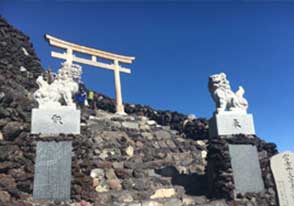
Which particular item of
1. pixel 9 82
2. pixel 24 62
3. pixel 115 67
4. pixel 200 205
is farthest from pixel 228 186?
pixel 24 62

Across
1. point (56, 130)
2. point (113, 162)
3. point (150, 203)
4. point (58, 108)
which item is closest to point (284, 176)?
point (150, 203)

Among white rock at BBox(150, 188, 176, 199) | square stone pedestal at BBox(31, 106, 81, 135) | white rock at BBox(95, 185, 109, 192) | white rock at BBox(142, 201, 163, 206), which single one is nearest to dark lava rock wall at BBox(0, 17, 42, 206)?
square stone pedestal at BBox(31, 106, 81, 135)

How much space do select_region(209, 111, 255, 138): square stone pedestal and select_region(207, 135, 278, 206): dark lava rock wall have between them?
0.16m

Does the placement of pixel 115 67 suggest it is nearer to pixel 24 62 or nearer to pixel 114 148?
pixel 24 62

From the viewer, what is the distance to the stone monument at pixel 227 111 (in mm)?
7486

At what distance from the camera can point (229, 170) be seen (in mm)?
6883

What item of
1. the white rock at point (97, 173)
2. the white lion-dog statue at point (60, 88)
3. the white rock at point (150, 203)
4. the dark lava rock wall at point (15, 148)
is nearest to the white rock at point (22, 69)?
the dark lava rock wall at point (15, 148)

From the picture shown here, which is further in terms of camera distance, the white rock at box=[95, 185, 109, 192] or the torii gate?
the torii gate

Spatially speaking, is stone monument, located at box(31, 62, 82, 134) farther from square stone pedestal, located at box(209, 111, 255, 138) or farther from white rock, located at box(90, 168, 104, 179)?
square stone pedestal, located at box(209, 111, 255, 138)

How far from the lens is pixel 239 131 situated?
7516 millimetres

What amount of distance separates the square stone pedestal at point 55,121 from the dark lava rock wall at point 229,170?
3243 millimetres

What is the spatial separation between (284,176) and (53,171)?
4640 mm

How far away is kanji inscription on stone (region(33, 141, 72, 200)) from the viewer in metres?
6.14

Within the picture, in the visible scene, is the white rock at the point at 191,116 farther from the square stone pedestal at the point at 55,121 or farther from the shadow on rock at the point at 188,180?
the square stone pedestal at the point at 55,121
